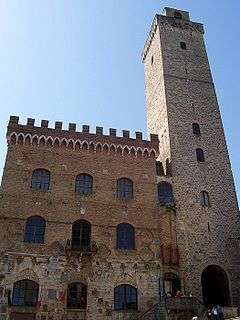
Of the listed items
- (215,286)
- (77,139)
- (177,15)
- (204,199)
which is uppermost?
(177,15)

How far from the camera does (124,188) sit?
28.6 metres

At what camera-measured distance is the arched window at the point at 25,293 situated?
76.1 feet

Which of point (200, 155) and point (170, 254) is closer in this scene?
point (170, 254)

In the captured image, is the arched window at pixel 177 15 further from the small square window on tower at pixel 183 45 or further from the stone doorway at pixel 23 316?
the stone doorway at pixel 23 316

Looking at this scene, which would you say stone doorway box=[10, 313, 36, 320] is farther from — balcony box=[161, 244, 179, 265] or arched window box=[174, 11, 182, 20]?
arched window box=[174, 11, 182, 20]

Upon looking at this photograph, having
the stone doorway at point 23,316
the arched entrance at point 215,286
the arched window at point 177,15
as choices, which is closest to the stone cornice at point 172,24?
the arched window at point 177,15

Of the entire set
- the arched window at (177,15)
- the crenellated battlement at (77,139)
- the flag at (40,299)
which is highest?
the arched window at (177,15)

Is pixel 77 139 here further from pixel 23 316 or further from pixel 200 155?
pixel 23 316

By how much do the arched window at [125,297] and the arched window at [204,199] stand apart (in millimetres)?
8692

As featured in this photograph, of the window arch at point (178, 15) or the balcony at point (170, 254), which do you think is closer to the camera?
the balcony at point (170, 254)

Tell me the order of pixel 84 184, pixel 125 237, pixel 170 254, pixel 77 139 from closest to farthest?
pixel 125 237 → pixel 170 254 → pixel 84 184 → pixel 77 139

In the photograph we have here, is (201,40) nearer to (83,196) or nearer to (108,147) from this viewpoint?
(108,147)

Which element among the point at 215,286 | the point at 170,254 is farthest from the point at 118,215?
the point at 215,286

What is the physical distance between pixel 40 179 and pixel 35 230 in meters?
3.73
